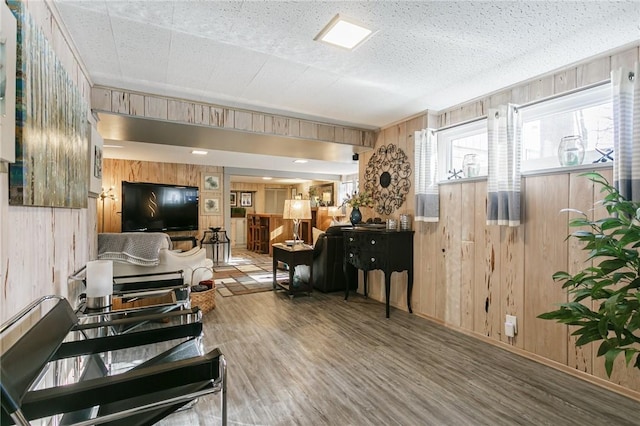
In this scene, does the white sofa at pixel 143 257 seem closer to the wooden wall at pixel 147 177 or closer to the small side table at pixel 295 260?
the small side table at pixel 295 260

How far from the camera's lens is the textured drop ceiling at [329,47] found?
1.68 meters

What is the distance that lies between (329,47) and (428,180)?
1825 millimetres

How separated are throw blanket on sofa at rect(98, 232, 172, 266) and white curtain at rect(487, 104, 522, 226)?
3.33 metres

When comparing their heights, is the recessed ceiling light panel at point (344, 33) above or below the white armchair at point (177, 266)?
above

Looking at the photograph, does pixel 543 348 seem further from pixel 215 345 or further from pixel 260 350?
pixel 215 345

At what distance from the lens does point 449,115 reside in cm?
330

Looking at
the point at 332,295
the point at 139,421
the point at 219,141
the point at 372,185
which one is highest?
the point at 219,141

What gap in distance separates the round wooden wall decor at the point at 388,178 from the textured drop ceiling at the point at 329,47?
0.93 m

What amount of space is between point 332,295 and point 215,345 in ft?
6.53

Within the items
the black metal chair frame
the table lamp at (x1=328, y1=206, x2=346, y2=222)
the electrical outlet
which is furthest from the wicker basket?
the table lamp at (x1=328, y1=206, x2=346, y2=222)

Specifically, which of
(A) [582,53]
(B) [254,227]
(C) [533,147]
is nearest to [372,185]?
(C) [533,147]

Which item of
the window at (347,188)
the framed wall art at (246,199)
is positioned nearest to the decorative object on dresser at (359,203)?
the window at (347,188)

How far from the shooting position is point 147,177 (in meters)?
6.66

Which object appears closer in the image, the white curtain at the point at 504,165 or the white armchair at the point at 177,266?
the white curtain at the point at 504,165
